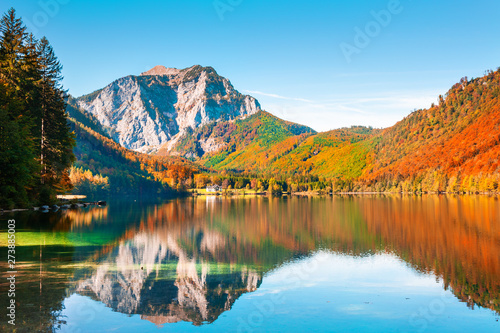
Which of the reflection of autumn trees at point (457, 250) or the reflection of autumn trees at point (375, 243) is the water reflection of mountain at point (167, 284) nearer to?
the reflection of autumn trees at point (375, 243)

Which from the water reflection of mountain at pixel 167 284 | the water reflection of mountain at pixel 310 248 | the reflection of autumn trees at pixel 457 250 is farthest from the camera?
the water reflection of mountain at pixel 310 248

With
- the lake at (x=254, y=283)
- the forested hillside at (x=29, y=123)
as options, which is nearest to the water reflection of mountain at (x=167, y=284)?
the lake at (x=254, y=283)

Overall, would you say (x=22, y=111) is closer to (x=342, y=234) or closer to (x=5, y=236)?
(x=5, y=236)

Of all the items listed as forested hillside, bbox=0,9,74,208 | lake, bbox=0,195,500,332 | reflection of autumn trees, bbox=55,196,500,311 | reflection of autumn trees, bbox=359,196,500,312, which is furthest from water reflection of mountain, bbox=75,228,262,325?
forested hillside, bbox=0,9,74,208

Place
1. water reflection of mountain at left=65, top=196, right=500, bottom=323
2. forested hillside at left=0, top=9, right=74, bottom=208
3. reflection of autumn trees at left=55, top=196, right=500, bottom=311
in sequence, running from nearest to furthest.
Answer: water reflection of mountain at left=65, top=196, right=500, bottom=323, reflection of autumn trees at left=55, top=196, right=500, bottom=311, forested hillside at left=0, top=9, right=74, bottom=208

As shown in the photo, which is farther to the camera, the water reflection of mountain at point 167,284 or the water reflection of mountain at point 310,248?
the water reflection of mountain at point 310,248

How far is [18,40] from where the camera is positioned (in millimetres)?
67562

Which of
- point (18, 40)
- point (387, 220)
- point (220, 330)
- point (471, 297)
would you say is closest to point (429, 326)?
point (471, 297)

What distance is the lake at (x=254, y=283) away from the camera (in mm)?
17312

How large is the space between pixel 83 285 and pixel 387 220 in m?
50.8

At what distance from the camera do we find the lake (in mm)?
17312

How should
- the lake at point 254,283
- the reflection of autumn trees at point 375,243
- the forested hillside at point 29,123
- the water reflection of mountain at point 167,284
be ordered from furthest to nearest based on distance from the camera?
the forested hillside at point 29,123 → the reflection of autumn trees at point 375,243 → the water reflection of mountain at point 167,284 → the lake at point 254,283

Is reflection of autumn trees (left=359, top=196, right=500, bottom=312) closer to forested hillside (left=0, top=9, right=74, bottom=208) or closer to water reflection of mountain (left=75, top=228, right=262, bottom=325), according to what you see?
water reflection of mountain (left=75, top=228, right=262, bottom=325)

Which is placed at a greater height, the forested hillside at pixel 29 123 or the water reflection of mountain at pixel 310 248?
the forested hillside at pixel 29 123
